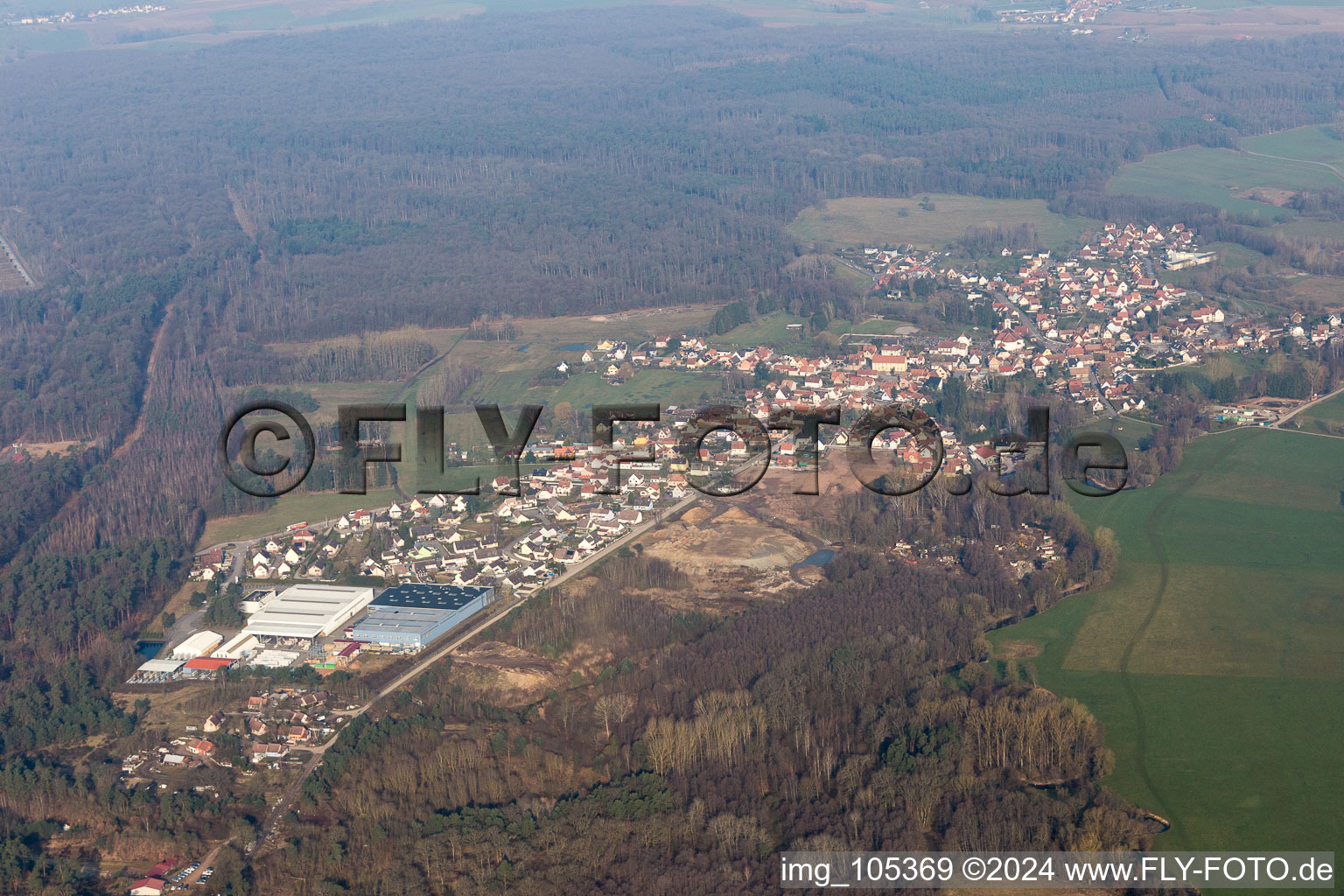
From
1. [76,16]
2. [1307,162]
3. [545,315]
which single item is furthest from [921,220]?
[76,16]

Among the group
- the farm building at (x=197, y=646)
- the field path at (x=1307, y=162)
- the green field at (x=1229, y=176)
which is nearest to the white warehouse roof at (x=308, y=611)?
the farm building at (x=197, y=646)

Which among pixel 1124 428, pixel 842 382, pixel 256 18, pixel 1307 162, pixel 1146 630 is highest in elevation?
pixel 256 18

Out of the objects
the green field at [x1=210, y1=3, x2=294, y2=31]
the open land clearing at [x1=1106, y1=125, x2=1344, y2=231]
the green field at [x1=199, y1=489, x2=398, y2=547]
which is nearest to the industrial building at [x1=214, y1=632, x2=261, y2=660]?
the green field at [x1=199, y1=489, x2=398, y2=547]

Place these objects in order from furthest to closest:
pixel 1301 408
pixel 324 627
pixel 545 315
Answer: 1. pixel 545 315
2. pixel 1301 408
3. pixel 324 627

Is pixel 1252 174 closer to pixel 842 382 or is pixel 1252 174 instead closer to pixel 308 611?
pixel 842 382

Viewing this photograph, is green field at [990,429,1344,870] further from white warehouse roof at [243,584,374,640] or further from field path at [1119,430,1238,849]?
white warehouse roof at [243,584,374,640]

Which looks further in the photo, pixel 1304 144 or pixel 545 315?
pixel 1304 144

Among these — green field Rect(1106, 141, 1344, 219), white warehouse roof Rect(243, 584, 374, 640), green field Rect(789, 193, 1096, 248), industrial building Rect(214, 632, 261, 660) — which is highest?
green field Rect(1106, 141, 1344, 219)
